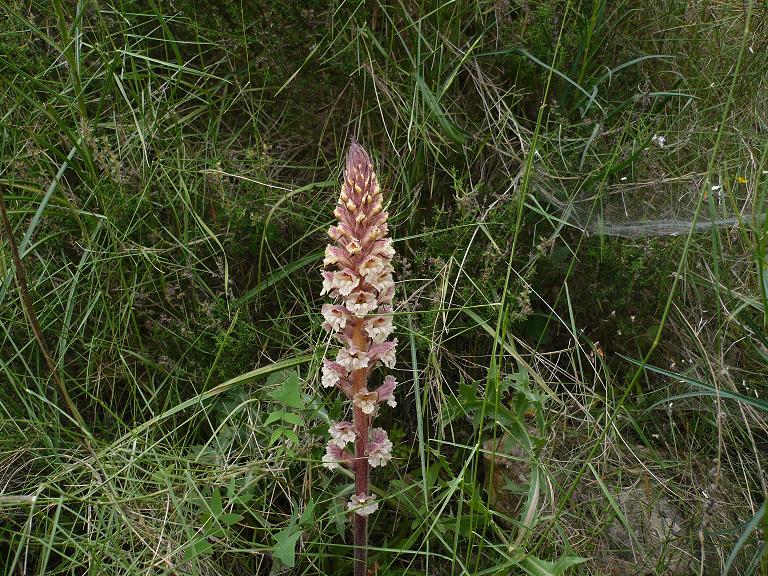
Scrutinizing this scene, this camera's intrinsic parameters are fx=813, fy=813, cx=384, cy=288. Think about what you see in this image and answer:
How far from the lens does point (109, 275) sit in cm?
265

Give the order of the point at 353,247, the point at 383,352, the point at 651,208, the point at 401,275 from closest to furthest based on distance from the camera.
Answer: the point at 353,247
the point at 383,352
the point at 401,275
the point at 651,208

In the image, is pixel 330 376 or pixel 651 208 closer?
pixel 330 376

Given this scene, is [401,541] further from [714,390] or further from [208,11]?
[208,11]

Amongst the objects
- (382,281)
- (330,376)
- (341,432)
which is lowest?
(341,432)

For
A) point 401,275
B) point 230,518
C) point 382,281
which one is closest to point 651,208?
point 401,275

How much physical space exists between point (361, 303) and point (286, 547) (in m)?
0.63

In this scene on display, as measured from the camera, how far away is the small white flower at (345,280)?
1.97 m

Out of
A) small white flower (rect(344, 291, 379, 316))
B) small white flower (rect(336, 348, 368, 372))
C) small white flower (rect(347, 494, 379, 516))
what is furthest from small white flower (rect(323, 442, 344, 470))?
small white flower (rect(344, 291, 379, 316))

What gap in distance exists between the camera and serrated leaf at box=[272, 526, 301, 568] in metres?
1.98

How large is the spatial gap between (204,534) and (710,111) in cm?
236

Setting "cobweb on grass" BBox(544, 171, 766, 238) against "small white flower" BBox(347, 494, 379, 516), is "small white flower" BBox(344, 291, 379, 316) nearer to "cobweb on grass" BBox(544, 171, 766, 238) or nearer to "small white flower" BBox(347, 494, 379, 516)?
"small white flower" BBox(347, 494, 379, 516)

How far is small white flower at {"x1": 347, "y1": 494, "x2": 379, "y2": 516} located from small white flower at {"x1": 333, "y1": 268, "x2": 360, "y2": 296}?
556mm

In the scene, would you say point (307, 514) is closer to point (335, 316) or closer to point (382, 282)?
point (335, 316)

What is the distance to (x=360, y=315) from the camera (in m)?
1.96
